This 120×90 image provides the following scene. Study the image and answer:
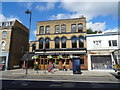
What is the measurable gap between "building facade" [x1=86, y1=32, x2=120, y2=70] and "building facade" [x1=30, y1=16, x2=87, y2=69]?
4.55 ft

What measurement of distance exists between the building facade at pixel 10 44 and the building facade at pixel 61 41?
21.7 feet

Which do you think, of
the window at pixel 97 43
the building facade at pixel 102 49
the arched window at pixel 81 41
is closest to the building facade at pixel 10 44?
the arched window at pixel 81 41

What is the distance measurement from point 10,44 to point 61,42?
1226cm

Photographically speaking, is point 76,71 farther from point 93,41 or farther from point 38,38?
point 38,38

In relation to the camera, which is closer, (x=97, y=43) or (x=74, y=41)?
(x=97, y=43)

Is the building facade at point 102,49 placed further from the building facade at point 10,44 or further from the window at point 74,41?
the building facade at point 10,44

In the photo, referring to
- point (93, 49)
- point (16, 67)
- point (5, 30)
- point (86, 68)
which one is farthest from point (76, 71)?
point (5, 30)

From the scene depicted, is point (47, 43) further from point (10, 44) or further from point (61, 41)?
point (10, 44)

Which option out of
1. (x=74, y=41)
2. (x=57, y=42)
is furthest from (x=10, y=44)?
(x=74, y=41)

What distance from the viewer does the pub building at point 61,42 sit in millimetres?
22562

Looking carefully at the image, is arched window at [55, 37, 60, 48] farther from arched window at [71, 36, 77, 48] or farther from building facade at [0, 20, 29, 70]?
building facade at [0, 20, 29, 70]

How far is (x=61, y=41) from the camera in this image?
78.5ft

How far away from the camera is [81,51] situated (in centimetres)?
2234

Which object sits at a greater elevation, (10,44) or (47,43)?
(47,43)
